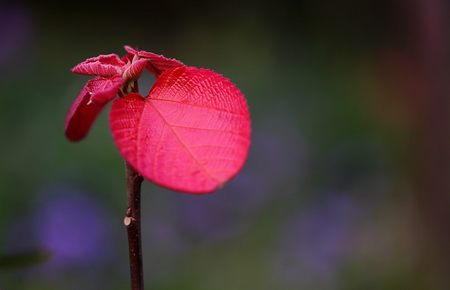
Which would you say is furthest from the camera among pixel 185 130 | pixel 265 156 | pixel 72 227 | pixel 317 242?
pixel 265 156

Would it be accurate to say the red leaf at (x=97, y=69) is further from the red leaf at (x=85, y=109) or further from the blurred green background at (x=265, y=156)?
the blurred green background at (x=265, y=156)

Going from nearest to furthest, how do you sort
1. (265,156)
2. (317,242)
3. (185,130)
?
(185,130) < (317,242) < (265,156)

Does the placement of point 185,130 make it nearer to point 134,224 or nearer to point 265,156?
point 134,224

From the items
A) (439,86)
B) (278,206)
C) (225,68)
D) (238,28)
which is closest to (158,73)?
(439,86)

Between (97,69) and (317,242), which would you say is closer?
(97,69)

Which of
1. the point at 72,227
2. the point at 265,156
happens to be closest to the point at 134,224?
the point at 72,227

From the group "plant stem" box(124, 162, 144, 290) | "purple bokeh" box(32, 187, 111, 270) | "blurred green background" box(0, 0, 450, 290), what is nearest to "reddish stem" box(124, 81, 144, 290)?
"plant stem" box(124, 162, 144, 290)
